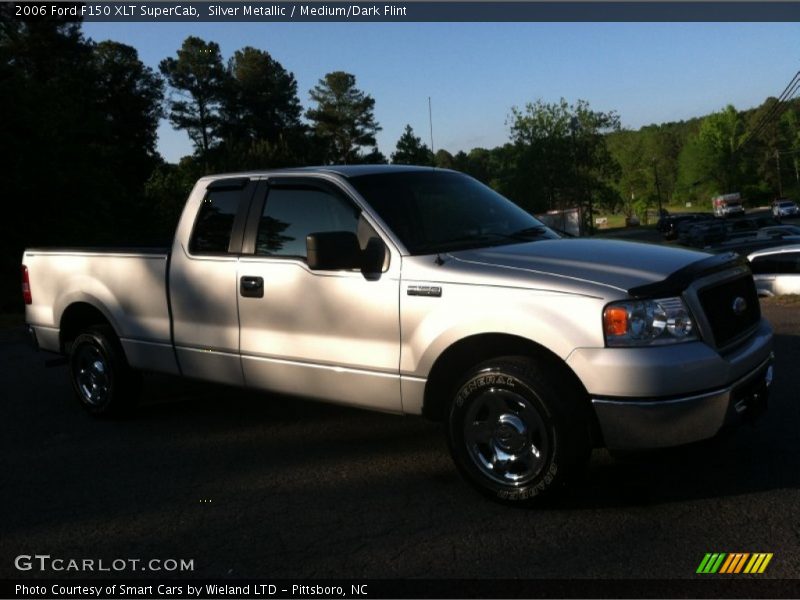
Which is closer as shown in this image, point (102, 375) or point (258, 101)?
point (102, 375)

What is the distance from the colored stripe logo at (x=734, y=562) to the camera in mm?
3461

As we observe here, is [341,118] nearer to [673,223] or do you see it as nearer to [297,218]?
[673,223]

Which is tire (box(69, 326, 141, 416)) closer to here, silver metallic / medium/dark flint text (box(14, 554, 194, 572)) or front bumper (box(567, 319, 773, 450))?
silver metallic / medium/dark flint text (box(14, 554, 194, 572))

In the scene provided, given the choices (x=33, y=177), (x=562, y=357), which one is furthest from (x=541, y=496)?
(x=33, y=177)

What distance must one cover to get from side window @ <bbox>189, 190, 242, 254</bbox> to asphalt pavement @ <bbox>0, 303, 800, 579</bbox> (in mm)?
1389

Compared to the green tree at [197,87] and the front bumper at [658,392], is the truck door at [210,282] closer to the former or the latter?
the front bumper at [658,392]

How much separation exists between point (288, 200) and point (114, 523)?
2256mm

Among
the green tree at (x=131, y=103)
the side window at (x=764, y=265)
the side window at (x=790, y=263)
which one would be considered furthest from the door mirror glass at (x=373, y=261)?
the green tree at (x=131, y=103)

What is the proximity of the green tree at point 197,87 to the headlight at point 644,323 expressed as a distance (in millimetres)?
75348

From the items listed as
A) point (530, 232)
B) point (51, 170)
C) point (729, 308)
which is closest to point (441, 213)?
point (530, 232)

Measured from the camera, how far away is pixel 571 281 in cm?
408

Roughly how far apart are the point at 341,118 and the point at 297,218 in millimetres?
81528

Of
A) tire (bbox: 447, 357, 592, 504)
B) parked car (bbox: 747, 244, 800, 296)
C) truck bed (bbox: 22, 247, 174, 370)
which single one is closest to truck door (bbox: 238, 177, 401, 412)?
tire (bbox: 447, 357, 592, 504)

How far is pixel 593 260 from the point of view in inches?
172
